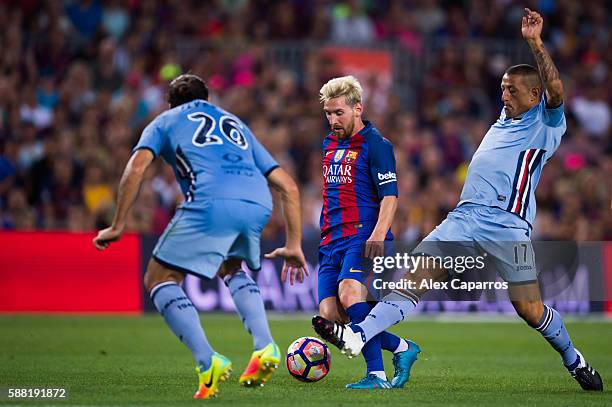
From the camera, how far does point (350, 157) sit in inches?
339

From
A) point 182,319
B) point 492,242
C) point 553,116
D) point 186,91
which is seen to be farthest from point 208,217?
point 553,116

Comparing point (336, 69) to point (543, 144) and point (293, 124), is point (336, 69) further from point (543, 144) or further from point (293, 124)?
point (543, 144)

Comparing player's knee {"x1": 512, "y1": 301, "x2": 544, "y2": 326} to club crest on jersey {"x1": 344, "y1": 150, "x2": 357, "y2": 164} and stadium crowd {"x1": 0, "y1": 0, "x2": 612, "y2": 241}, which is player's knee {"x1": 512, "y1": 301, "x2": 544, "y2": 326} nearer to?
club crest on jersey {"x1": 344, "y1": 150, "x2": 357, "y2": 164}

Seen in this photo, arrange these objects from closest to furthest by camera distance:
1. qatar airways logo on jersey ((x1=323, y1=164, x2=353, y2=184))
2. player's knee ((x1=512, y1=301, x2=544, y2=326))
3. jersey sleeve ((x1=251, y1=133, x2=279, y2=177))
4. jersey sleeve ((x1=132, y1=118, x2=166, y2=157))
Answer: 1. jersey sleeve ((x1=132, y1=118, x2=166, y2=157))
2. jersey sleeve ((x1=251, y1=133, x2=279, y2=177))
3. player's knee ((x1=512, y1=301, x2=544, y2=326))
4. qatar airways logo on jersey ((x1=323, y1=164, x2=353, y2=184))

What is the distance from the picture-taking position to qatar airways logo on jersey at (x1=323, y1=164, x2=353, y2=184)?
28.2 feet

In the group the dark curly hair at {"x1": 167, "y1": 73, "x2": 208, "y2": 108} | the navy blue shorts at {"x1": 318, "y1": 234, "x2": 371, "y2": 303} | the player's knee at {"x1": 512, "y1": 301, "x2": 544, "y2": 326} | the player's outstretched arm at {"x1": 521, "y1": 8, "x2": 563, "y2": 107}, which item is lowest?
the player's knee at {"x1": 512, "y1": 301, "x2": 544, "y2": 326}

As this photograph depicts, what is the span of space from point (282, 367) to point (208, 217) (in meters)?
3.43

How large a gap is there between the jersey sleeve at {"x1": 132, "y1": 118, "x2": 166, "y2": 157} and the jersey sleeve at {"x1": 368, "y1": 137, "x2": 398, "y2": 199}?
1.88 meters

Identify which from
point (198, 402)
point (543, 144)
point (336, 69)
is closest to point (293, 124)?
point (336, 69)

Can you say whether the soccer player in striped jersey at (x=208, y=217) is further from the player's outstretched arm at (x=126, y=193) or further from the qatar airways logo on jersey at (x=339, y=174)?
the qatar airways logo on jersey at (x=339, y=174)

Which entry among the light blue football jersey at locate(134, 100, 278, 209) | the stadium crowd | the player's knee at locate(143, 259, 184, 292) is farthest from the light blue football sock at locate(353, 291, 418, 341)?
the stadium crowd

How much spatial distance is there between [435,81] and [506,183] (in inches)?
527

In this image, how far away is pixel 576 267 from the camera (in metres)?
16.9

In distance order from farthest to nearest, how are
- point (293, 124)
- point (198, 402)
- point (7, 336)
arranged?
point (293, 124)
point (7, 336)
point (198, 402)
